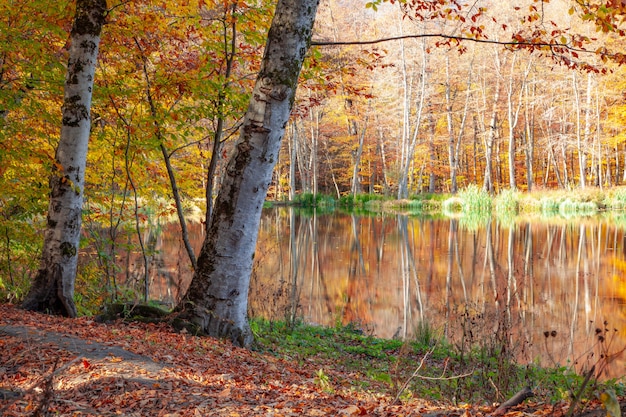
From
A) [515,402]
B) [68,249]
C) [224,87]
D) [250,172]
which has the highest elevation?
[224,87]

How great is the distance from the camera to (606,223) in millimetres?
19188

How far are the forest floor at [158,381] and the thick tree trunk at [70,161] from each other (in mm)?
371

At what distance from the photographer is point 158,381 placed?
10.2 feet

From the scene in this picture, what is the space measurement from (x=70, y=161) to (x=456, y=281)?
766 centimetres

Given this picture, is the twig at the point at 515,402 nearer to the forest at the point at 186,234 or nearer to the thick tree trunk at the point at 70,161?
the forest at the point at 186,234

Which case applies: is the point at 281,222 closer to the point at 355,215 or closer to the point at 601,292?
the point at 355,215

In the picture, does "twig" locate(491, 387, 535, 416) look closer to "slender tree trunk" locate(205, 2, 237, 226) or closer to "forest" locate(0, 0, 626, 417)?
"forest" locate(0, 0, 626, 417)

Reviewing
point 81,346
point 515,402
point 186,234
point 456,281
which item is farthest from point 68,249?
point 456,281

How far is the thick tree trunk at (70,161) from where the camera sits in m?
4.88

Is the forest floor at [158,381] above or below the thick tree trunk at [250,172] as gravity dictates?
below

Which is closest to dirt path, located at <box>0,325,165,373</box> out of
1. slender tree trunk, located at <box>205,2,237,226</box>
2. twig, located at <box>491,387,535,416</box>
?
twig, located at <box>491,387,535,416</box>

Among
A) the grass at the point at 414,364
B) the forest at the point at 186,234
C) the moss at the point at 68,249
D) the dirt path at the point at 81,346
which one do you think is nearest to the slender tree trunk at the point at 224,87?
the forest at the point at 186,234

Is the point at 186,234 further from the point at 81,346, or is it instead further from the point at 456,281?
the point at 456,281

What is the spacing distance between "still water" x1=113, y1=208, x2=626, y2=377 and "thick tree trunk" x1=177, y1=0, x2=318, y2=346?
1.98m
